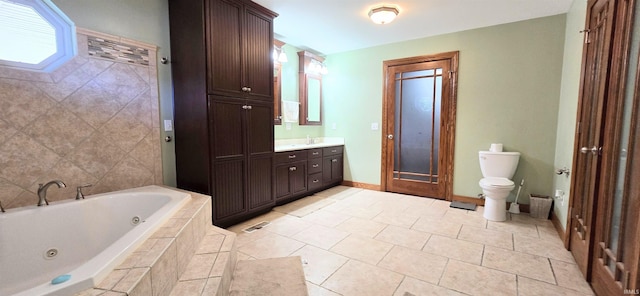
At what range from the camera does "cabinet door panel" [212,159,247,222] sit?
246 centimetres

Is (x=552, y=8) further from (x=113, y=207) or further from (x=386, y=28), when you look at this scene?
(x=113, y=207)

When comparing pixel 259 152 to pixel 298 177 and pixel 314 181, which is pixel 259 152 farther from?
pixel 314 181

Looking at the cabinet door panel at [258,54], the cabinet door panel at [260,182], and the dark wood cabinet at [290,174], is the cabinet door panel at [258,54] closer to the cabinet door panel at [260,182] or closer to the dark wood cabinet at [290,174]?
the cabinet door panel at [260,182]

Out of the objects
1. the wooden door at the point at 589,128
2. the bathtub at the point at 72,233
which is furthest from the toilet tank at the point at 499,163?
the bathtub at the point at 72,233

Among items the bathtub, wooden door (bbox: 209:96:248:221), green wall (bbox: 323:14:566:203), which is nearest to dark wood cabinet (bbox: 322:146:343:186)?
green wall (bbox: 323:14:566:203)

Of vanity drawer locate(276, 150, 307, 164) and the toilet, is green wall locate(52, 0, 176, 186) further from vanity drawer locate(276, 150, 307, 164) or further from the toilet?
Answer: the toilet

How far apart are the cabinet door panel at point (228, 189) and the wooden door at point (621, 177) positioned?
108 inches

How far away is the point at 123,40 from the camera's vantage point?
2.25 metres

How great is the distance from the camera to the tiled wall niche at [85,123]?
69.6 inches

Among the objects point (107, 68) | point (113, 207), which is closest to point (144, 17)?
point (107, 68)

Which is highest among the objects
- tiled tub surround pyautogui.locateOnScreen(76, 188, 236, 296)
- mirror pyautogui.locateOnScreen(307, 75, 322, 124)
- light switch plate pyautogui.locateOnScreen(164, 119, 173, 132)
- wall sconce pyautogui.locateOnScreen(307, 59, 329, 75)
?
wall sconce pyautogui.locateOnScreen(307, 59, 329, 75)

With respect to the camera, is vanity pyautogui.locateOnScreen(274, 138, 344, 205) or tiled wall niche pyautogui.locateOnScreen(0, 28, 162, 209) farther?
vanity pyautogui.locateOnScreen(274, 138, 344, 205)

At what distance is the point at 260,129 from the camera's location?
2898 millimetres

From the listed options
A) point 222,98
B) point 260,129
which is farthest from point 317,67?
point 222,98
